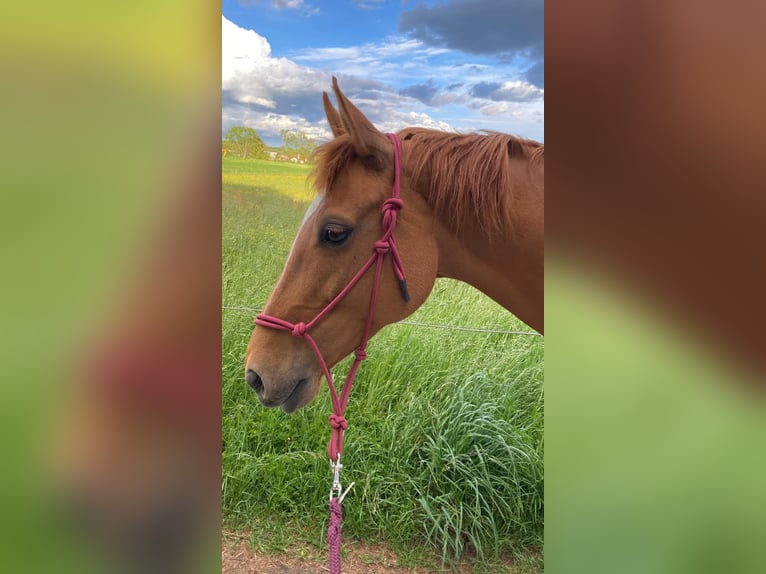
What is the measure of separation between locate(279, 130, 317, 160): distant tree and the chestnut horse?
2.69 feet

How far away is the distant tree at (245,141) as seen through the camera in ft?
7.27

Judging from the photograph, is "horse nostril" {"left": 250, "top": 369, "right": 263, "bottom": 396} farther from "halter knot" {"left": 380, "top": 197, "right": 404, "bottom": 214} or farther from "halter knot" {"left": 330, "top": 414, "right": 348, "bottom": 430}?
"halter knot" {"left": 380, "top": 197, "right": 404, "bottom": 214}

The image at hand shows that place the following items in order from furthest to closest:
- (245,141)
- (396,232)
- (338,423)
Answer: (245,141) → (396,232) → (338,423)

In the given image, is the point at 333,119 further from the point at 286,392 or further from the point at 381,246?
the point at 286,392

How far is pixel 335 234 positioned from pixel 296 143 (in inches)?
40.8

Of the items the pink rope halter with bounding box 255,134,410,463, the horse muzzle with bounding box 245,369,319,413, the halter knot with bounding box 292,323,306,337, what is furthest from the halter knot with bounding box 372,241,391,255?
the horse muzzle with bounding box 245,369,319,413

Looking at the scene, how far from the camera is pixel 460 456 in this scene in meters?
2.16

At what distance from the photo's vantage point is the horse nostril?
146 cm

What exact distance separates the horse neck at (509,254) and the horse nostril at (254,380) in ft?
2.18

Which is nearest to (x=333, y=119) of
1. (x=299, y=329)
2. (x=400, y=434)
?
(x=299, y=329)

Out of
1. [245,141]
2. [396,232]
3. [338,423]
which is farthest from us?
[245,141]

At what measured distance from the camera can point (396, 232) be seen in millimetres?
1425

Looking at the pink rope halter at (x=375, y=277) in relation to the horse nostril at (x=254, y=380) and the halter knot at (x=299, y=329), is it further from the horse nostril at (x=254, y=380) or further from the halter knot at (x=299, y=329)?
the horse nostril at (x=254, y=380)
